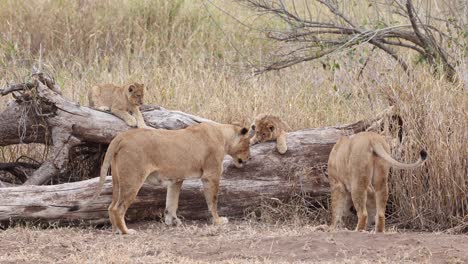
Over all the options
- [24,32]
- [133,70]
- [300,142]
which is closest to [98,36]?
[24,32]

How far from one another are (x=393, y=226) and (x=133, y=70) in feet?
17.1

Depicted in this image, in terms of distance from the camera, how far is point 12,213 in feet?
26.5

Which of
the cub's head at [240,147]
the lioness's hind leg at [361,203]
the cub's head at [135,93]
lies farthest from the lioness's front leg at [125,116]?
the lioness's hind leg at [361,203]

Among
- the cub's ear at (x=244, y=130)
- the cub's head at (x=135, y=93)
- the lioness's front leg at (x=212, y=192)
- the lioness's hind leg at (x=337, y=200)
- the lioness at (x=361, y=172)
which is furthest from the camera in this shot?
Result: the cub's head at (x=135, y=93)

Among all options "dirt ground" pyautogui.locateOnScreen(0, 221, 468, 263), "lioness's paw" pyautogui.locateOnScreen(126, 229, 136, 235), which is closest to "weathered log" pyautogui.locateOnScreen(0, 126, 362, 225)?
"lioness's paw" pyautogui.locateOnScreen(126, 229, 136, 235)

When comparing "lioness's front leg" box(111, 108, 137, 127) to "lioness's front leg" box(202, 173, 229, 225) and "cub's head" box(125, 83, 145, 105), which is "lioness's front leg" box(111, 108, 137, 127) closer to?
"cub's head" box(125, 83, 145, 105)

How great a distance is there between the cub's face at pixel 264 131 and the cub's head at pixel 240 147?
0.54 feet

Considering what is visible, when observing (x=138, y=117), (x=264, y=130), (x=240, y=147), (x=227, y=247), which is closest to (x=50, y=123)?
(x=138, y=117)

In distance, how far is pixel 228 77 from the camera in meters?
12.1

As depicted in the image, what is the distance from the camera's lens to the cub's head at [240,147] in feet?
28.3

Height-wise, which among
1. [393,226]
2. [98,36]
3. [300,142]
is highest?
[98,36]

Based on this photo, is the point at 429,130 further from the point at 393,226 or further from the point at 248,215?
the point at 248,215

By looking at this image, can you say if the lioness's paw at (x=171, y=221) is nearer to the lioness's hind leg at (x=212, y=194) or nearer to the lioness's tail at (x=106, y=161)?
the lioness's hind leg at (x=212, y=194)

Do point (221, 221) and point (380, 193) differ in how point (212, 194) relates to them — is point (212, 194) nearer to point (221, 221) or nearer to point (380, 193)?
A: point (221, 221)
